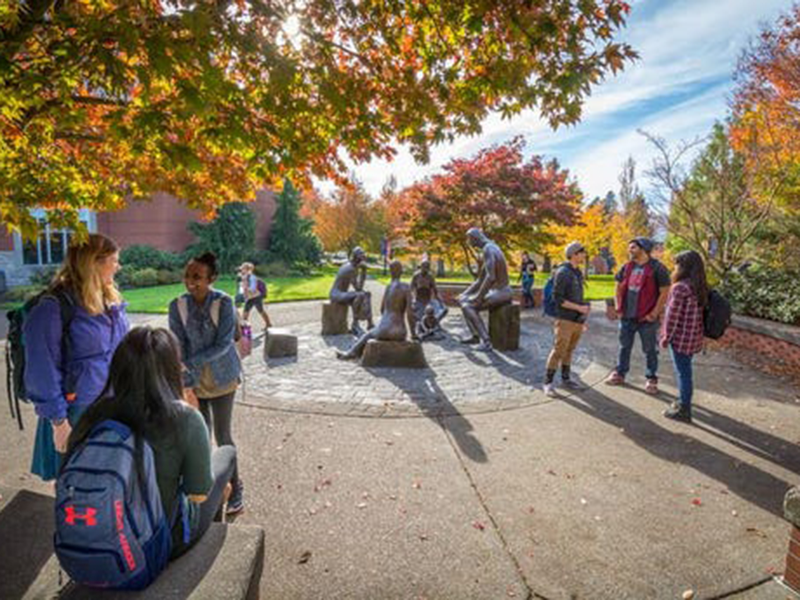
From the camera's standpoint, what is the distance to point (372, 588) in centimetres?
277

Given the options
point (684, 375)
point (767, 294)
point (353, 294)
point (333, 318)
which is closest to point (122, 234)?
point (333, 318)

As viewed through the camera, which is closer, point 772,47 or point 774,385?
point 774,385

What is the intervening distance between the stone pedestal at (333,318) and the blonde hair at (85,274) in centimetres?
760

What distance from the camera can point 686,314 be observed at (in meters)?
5.13

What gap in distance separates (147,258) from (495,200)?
21.0 meters

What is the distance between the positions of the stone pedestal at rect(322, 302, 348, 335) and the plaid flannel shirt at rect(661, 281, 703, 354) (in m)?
6.96

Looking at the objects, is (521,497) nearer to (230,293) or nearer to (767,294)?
(767,294)

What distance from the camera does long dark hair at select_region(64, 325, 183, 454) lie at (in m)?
1.89

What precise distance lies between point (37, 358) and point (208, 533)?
1.50m

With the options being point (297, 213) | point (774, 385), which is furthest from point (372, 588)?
point (297, 213)

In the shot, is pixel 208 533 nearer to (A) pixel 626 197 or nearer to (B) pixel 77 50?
(B) pixel 77 50

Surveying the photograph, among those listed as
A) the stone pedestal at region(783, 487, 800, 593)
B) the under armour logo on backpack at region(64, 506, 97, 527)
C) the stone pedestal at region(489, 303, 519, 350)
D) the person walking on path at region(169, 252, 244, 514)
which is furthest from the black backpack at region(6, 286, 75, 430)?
the stone pedestal at region(489, 303, 519, 350)

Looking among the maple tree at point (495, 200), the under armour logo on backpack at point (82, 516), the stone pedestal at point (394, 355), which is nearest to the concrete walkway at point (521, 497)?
the under armour logo on backpack at point (82, 516)

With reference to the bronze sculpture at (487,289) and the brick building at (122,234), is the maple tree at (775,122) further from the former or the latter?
the brick building at (122,234)
